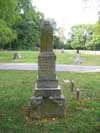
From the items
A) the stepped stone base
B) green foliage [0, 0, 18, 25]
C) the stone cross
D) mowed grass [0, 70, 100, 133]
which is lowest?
mowed grass [0, 70, 100, 133]

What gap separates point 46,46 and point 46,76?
0.77 metres

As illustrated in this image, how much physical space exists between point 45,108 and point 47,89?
0.51 meters

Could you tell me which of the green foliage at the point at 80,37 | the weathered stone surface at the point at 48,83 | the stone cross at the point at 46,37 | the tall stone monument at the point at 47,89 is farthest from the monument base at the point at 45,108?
the green foliage at the point at 80,37

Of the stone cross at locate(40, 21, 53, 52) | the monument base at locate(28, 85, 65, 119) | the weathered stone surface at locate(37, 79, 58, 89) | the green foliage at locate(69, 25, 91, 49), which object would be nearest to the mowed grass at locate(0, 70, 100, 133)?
the monument base at locate(28, 85, 65, 119)

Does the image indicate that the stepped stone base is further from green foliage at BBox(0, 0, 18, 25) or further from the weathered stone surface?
green foliage at BBox(0, 0, 18, 25)

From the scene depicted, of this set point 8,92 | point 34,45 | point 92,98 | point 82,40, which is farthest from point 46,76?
point 82,40

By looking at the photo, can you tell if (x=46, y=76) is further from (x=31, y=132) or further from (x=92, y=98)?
(x=92, y=98)

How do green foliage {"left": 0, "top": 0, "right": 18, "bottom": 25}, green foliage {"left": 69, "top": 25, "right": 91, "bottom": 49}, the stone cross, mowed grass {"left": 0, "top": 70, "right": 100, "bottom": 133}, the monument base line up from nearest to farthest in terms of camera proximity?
1. mowed grass {"left": 0, "top": 70, "right": 100, "bottom": 133}
2. the monument base
3. the stone cross
4. green foliage {"left": 0, "top": 0, "right": 18, "bottom": 25}
5. green foliage {"left": 69, "top": 25, "right": 91, "bottom": 49}

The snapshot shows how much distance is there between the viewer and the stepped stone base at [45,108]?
870cm

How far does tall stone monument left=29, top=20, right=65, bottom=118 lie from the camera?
Result: 873 centimetres

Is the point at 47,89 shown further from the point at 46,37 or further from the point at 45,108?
the point at 46,37

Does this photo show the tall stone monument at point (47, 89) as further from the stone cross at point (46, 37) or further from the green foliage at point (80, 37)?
the green foliage at point (80, 37)

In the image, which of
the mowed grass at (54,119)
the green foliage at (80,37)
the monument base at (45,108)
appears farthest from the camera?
the green foliage at (80,37)

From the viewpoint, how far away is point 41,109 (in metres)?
8.73
